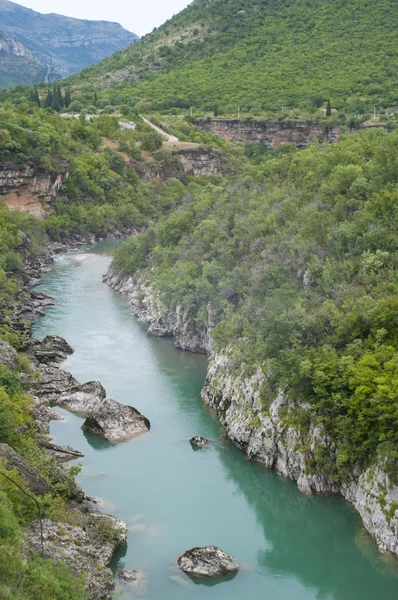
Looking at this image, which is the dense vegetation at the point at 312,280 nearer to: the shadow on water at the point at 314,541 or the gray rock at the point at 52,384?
the shadow on water at the point at 314,541

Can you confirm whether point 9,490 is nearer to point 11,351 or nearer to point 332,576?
point 332,576

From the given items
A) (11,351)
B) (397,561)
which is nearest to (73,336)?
(11,351)

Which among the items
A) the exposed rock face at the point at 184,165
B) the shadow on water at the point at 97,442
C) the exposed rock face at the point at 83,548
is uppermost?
the exposed rock face at the point at 184,165

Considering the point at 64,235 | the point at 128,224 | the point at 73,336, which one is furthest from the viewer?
the point at 128,224

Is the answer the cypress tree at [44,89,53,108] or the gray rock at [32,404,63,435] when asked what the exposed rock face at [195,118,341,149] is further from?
the gray rock at [32,404,63,435]

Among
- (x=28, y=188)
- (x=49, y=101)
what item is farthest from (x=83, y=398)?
(x=49, y=101)

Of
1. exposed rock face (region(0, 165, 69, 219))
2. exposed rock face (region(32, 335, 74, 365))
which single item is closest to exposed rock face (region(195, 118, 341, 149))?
exposed rock face (region(0, 165, 69, 219))

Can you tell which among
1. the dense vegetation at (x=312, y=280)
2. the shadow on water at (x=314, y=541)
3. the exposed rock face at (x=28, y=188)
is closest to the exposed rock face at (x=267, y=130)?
the exposed rock face at (x=28, y=188)

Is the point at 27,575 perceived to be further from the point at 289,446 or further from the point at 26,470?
the point at 289,446
